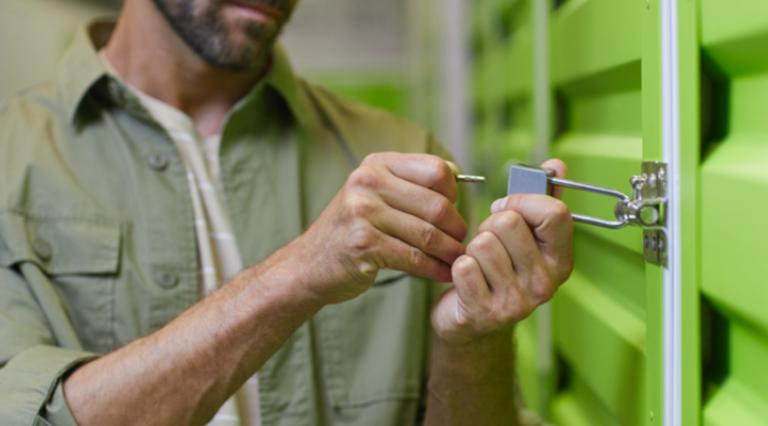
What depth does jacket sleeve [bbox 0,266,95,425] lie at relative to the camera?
113cm

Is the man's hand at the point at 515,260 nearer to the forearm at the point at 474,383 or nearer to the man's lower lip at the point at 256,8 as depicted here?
the forearm at the point at 474,383

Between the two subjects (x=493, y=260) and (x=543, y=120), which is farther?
Answer: (x=543, y=120)

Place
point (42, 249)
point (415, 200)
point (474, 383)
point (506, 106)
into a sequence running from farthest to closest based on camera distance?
1. point (506, 106)
2. point (42, 249)
3. point (474, 383)
4. point (415, 200)

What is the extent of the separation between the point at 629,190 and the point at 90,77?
93 centimetres

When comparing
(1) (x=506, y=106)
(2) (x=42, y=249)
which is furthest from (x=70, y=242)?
(1) (x=506, y=106)

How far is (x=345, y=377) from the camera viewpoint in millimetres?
1479

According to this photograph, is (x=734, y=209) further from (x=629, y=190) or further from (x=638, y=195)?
(x=629, y=190)

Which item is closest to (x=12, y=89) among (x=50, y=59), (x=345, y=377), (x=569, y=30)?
(x=50, y=59)

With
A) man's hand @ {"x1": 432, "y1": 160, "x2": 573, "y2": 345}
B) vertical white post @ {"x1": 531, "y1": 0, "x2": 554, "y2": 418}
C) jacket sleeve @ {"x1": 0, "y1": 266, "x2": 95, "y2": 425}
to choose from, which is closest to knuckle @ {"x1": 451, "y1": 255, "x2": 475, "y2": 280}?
man's hand @ {"x1": 432, "y1": 160, "x2": 573, "y2": 345}

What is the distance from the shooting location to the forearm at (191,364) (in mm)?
1110

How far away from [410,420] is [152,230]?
532 millimetres

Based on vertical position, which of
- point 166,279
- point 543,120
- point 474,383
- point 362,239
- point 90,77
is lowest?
point 474,383

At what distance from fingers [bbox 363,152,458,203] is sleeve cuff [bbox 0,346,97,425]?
0.50m

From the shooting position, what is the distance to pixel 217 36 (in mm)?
1494
